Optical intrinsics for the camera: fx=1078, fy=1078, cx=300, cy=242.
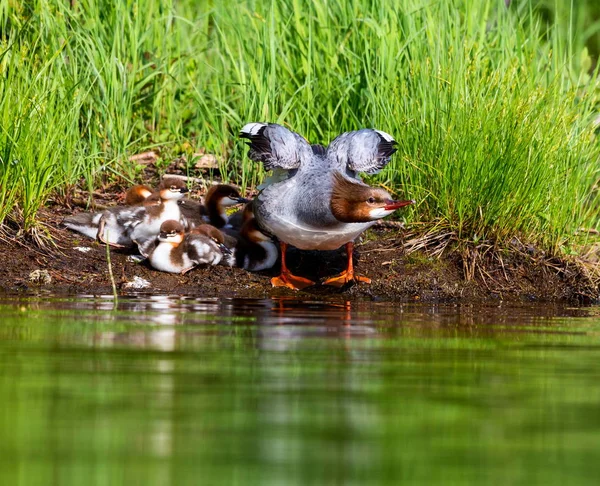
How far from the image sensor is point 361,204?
7.02 meters

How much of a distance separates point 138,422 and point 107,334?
1.78m

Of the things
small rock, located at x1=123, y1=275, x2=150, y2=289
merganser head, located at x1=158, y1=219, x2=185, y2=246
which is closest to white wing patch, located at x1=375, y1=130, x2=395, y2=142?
merganser head, located at x1=158, y1=219, x2=185, y2=246

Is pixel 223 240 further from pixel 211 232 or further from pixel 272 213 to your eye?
pixel 272 213

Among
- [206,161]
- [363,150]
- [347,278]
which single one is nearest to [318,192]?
[363,150]

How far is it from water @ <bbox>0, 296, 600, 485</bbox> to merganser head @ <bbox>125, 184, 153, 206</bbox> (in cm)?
278

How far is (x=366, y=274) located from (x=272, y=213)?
0.84 m

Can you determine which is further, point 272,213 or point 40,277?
point 272,213

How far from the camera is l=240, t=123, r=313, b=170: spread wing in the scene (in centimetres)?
746

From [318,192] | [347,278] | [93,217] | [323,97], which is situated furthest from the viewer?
[323,97]

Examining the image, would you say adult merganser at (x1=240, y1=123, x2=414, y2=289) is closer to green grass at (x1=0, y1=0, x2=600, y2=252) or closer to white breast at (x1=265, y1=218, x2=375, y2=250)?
white breast at (x1=265, y1=218, x2=375, y2=250)

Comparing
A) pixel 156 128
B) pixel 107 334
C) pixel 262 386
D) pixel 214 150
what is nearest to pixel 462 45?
pixel 214 150

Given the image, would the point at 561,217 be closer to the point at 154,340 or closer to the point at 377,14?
the point at 377,14

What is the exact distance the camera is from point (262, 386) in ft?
12.3

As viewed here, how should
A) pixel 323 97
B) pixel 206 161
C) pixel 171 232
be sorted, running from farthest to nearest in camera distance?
pixel 206 161 < pixel 323 97 < pixel 171 232
